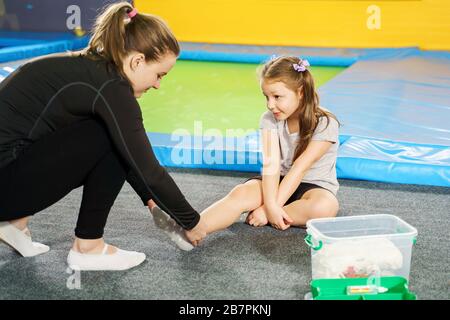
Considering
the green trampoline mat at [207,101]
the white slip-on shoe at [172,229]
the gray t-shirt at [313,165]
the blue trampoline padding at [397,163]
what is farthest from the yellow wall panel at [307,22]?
the white slip-on shoe at [172,229]

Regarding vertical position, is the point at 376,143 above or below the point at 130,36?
below

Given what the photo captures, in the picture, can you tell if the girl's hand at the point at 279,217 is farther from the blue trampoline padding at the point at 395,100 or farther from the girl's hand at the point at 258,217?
the blue trampoline padding at the point at 395,100

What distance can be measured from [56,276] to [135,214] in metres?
0.46

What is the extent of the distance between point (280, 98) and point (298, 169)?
8.0 inches

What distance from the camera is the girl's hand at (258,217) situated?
66.8 inches

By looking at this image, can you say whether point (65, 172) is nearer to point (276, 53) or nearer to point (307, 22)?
point (276, 53)

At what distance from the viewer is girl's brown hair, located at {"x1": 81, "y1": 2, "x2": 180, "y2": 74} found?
1.32m

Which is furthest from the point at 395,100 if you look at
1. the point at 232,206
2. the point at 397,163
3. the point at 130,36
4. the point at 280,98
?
the point at 130,36

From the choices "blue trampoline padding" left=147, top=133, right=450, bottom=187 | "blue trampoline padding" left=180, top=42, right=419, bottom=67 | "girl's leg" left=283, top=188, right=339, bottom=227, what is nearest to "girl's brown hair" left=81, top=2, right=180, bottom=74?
"girl's leg" left=283, top=188, right=339, bottom=227

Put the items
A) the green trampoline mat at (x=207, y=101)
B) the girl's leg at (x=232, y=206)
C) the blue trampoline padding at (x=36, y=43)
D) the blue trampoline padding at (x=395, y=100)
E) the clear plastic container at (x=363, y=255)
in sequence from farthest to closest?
the blue trampoline padding at (x=36, y=43) < the green trampoline mat at (x=207, y=101) < the blue trampoline padding at (x=395, y=100) < the girl's leg at (x=232, y=206) < the clear plastic container at (x=363, y=255)

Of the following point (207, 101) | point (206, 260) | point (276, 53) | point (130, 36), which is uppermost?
point (130, 36)

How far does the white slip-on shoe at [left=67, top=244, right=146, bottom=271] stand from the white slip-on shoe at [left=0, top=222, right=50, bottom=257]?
0.42 feet

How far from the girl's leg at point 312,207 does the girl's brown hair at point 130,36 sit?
0.59 m

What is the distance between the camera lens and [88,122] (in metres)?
1.34
